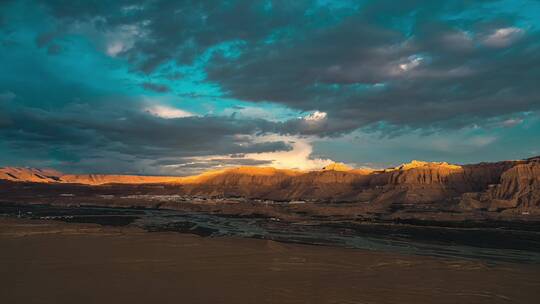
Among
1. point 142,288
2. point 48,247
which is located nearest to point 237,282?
point 142,288

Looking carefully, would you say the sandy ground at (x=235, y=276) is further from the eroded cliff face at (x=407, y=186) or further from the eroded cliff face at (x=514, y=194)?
the eroded cliff face at (x=514, y=194)

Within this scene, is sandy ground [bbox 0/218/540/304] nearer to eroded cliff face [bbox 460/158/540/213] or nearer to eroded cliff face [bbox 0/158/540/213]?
eroded cliff face [bbox 0/158/540/213]

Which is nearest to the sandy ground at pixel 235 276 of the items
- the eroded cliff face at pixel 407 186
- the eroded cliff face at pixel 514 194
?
the eroded cliff face at pixel 407 186

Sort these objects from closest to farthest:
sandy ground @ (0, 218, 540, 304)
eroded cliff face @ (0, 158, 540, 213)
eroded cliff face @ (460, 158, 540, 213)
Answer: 1. sandy ground @ (0, 218, 540, 304)
2. eroded cliff face @ (460, 158, 540, 213)
3. eroded cliff face @ (0, 158, 540, 213)

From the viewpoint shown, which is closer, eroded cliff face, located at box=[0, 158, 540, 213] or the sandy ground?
the sandy ground

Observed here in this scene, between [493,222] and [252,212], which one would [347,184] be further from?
[493,222]

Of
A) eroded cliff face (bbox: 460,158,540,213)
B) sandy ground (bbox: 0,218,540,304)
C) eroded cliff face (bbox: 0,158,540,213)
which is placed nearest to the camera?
sandy ground (bbox: 0,218,540,304)

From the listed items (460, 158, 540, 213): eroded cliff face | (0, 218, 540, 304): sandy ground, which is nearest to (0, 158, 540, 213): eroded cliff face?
(460, 158, 540, 213): eroded cliff face
